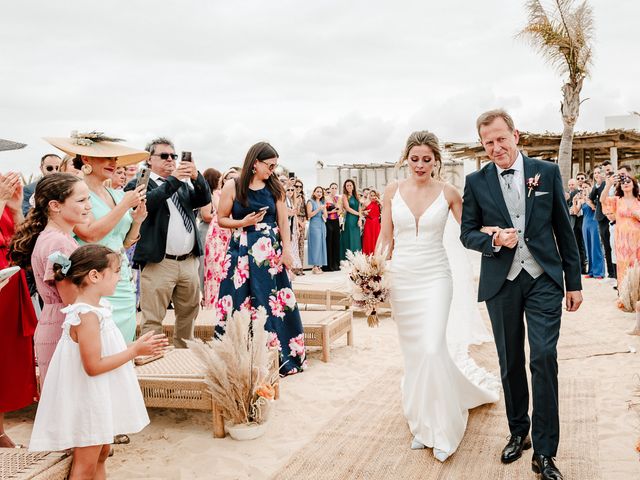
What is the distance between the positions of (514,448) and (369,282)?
149 centimetres

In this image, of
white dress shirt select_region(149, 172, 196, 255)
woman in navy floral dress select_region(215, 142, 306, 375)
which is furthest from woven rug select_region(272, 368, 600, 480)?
white dress shirt select_region(149, 172, 196, 255)

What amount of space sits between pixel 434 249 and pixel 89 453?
2733 mm

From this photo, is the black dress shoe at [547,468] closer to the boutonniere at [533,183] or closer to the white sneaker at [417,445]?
the white sneaker at [417,445]

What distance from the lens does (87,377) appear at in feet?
9.76

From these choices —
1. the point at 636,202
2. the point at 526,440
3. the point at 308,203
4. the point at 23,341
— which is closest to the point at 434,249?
the point at 526,440

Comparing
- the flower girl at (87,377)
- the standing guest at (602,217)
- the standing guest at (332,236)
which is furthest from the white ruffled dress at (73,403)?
the standing guest at (332,236)

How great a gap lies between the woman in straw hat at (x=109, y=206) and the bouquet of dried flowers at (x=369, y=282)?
1591 millimetres

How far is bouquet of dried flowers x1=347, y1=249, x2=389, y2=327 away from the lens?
420 cm

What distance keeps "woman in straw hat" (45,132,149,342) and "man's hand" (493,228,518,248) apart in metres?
2.37

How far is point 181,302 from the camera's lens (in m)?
5.50

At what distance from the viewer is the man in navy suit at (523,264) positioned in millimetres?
3510

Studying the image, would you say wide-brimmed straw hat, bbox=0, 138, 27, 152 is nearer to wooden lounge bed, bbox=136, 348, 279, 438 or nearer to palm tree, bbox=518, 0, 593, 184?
wooden lounge bed, bbox=136, 348, 279, 438

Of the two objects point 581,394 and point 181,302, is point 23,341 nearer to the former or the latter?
point 181,302

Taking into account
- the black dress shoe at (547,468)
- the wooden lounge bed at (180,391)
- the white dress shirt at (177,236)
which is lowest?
the black dress shoe at (547,468)
